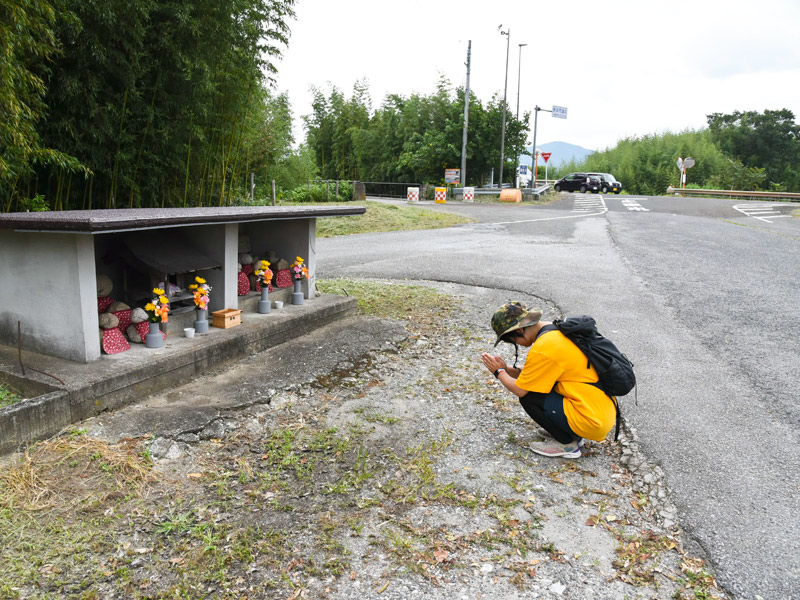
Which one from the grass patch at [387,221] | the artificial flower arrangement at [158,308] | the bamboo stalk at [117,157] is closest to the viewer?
the artificial flower arrangement at [158,308]

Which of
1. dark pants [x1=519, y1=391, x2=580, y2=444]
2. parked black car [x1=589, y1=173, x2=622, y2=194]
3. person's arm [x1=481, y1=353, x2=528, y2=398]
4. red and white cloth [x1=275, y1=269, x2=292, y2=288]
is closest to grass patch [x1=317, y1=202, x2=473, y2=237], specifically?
red and white cloth [x1=275, y1=269, x2=292, y2=288]

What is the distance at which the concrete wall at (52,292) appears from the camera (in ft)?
12.2

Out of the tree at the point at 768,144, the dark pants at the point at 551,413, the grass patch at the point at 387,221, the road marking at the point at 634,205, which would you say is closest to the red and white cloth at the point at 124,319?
the dark pants at the point at 551,413

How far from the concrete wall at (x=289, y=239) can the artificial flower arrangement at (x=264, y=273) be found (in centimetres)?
58

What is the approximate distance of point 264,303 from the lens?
5.49 meters

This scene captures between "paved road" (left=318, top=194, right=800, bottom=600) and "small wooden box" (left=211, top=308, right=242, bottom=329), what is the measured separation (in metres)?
3.09

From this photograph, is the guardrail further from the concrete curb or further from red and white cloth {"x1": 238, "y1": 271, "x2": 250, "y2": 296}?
the concrete curb

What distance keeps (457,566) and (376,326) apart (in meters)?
3.56

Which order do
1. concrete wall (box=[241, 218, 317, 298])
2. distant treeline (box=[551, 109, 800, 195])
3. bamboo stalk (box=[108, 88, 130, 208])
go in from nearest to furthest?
bamboo stalk (box=[108, 88, 130, 208])
concrete wall (box=[241, 218, 317, 298])
distant treeline (box=[551, 109, 800, 195])

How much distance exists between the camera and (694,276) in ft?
29.6

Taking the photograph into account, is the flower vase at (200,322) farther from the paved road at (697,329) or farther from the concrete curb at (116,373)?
the paved road at (697,329)

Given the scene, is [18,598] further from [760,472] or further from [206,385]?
[760,472]

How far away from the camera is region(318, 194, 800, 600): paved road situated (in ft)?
9.26

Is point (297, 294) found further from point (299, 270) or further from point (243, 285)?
point (243, 285)
